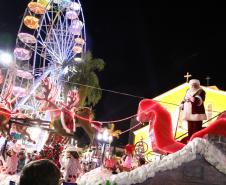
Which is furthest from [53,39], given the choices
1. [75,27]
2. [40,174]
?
[40,174]

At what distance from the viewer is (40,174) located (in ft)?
8.89

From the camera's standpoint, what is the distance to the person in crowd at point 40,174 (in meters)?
2.70

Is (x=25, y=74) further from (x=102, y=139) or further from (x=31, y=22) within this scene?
(x=102, y=139)

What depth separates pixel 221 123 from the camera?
729 cm

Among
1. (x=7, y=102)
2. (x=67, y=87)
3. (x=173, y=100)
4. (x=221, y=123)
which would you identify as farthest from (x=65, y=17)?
(x=221, y=123)

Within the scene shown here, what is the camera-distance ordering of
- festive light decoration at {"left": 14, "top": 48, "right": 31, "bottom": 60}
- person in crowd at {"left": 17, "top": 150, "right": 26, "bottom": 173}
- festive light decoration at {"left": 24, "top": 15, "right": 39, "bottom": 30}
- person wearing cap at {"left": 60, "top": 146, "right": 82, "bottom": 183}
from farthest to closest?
1. festive light decoration at {"left": 14, "top": 48, "right": 31, "bottom": 60}
2. festive light decoration at {"left": 24, "top": 15, "right": 39, "bottom": 30}
3. person in crowd at {"left": 17, "top": 150, "right": 26, "bottom": 173}
4. person wearing cap at {"left": 60, "top": 146, "right": 82, "bottom": 183}

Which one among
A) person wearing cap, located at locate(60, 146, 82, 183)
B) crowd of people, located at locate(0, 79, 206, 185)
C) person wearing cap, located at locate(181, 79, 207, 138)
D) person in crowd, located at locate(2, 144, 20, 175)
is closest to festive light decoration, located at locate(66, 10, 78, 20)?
crowd of people, located at locate(0, 79, 206, 185)

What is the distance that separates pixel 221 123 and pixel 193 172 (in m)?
1.10

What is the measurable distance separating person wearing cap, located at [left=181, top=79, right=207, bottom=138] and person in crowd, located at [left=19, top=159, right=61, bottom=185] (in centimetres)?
573

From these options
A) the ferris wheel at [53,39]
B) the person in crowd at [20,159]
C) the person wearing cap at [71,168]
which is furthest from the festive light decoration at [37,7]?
the person wearing cap at [71,168]

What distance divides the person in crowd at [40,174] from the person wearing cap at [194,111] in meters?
5.73

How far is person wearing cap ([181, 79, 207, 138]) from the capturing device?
8.07m

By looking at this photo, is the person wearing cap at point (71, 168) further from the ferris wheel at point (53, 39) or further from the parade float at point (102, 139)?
the ferris wheel at point (53, 39)

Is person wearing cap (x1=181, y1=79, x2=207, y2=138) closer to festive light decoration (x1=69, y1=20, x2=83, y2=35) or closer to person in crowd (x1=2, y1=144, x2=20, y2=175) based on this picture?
person in crowd (x1=2, y1=144, x2=20, y2=175)
